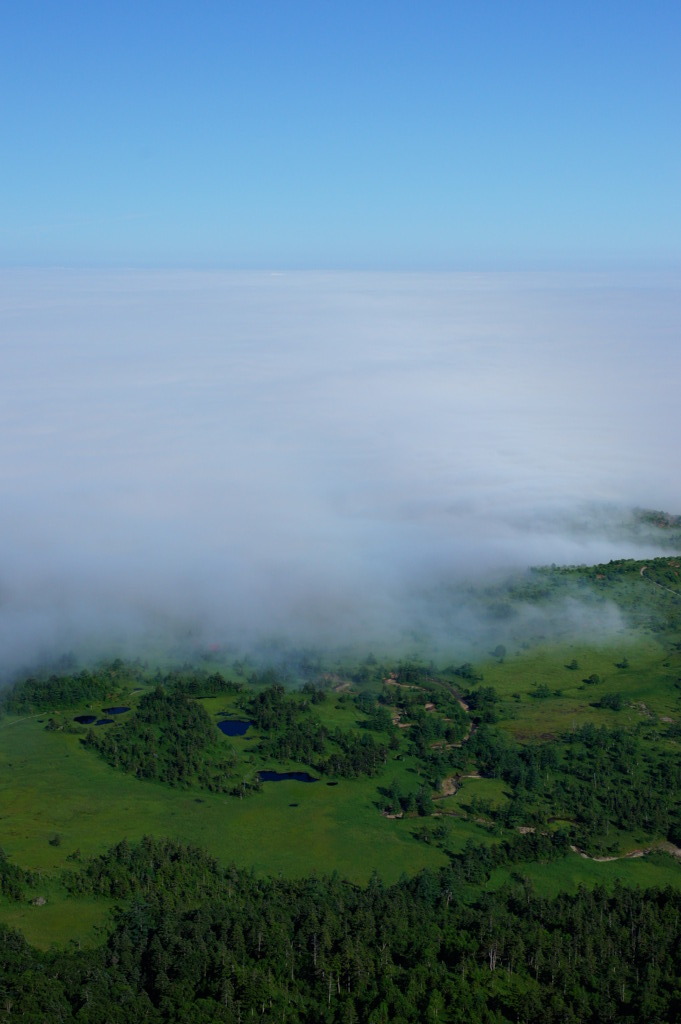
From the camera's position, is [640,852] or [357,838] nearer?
[640,852]

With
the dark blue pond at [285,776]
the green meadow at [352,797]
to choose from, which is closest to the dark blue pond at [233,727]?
the green meadow at [352,797]

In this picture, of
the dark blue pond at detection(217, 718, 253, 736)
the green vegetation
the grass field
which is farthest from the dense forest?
the dark blue pond at detection(217, 718, 253, 736)

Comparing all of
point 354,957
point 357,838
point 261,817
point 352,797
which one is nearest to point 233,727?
point 352,797

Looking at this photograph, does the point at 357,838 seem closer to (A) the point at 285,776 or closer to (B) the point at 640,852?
(A) the point at 285,776

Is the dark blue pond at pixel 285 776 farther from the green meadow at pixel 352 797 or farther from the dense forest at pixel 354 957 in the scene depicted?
the dense forest at pixel 354 957

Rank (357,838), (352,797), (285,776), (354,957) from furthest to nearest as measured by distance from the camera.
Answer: (285,776) < (352,797) < (357,838) < (354,957)

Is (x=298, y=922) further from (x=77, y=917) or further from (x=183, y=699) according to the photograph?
(x=183, y=699)

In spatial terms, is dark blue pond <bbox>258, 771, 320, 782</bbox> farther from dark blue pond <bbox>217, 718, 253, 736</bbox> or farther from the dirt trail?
the dirt trail
